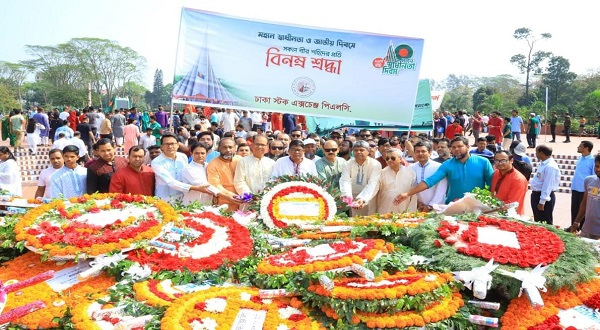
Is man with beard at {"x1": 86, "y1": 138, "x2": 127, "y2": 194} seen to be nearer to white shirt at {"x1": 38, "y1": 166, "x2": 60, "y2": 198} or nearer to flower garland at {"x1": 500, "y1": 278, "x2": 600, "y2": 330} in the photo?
white shirt at {"x1": 38, "y1": 166, "x2": 60, "y2": 198}

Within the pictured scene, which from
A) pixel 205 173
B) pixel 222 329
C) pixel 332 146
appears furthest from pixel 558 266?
pixel 205 173

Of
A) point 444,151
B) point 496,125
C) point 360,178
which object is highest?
point 496,125

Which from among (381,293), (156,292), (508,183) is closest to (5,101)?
(156,292)

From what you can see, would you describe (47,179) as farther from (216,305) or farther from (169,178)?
(216,305)

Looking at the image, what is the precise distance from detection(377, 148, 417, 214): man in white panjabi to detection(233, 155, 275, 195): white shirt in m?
1.68

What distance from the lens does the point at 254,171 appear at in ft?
22.5

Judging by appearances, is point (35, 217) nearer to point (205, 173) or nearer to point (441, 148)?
point (205, 173)

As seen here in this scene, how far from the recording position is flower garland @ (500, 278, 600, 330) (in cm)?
394

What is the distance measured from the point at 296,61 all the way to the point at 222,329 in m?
5.93

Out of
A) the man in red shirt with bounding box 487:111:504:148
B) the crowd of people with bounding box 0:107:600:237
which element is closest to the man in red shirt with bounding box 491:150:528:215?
the crowd of people with bounding box 0:107:600:237

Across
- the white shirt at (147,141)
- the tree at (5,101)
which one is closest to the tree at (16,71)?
the tree at (5,101)

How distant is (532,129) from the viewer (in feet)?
66.3

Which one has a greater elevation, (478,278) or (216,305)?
(478,278)

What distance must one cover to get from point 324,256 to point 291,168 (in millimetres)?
2468
